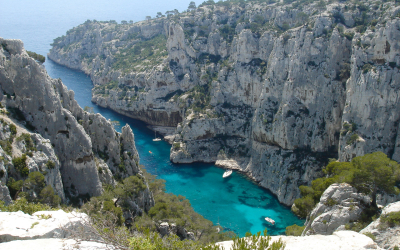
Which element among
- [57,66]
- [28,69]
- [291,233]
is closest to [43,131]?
[28,69]

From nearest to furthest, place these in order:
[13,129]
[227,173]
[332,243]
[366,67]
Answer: [332,243] → [13,129] → [366,67] → [227,173]

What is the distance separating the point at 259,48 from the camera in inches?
2810

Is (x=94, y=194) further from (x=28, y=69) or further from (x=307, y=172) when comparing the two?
(x=307, y=172)

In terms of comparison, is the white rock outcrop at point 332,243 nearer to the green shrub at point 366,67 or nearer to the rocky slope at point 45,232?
the rocky slope at point 45,232

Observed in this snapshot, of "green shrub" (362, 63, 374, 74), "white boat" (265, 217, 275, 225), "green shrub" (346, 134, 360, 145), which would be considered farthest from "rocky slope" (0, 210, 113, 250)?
"green shrub" (362, 63, 374, 74)

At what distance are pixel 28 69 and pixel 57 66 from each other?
12009cm

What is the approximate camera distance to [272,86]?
62.4 meters

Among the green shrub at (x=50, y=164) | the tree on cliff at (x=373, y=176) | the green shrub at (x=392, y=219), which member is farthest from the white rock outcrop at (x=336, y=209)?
the green shrub at (x=50, y=164)

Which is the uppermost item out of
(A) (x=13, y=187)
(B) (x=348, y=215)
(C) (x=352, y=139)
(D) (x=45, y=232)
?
(D) (x=45, y=232)

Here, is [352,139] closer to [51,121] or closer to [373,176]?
[373,176]

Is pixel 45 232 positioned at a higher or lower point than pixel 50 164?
higher

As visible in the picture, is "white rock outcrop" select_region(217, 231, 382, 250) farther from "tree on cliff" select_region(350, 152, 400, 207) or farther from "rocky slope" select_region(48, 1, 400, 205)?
"rocky slope" select_region(48, 1, 400, 205)

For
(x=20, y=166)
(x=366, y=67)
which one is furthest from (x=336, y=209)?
(x=366, y=67)

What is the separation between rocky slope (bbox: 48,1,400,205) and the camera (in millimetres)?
47938
